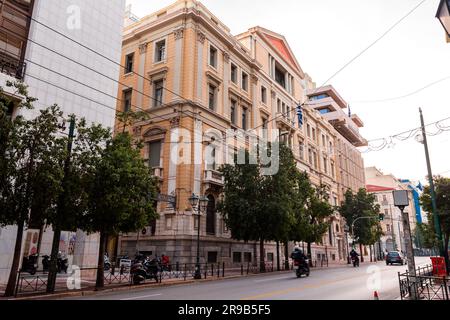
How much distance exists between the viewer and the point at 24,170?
13.0 m

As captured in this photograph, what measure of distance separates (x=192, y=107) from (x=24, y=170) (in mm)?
16820

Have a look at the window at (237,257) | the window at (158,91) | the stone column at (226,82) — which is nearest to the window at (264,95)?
the stone column at (226,82)

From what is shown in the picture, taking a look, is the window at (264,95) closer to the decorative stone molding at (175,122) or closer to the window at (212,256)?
the decorative stone molding at (175,122)

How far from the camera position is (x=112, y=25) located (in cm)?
2338

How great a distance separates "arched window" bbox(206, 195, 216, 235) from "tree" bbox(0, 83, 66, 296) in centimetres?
1624

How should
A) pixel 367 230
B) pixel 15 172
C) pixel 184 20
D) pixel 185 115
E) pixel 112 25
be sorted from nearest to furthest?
pixel 15 172 → pixel 112 25 → pixel 185 115 → pixel 184 20 → pixel 367 230

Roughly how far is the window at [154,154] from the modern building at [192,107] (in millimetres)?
85

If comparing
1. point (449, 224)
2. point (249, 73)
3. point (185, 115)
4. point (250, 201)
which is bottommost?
point (449, 224)

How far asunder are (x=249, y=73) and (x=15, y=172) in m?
28.2

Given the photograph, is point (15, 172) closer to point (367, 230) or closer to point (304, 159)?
point (304, 159)

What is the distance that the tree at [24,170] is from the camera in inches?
488

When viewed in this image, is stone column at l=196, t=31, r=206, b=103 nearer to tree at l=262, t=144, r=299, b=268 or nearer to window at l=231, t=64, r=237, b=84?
window at l=231, t=64, r=237, b=84

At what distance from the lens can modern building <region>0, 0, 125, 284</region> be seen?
17.7 metres
